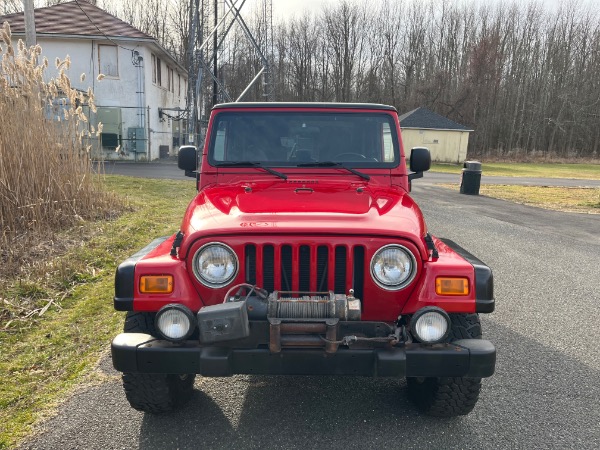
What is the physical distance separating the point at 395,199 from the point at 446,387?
3.92 ft

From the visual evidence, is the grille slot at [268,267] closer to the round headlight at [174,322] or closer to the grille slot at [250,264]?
the grille slot at [250,264]

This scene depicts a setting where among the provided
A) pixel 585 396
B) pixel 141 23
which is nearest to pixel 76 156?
pixel 585 396

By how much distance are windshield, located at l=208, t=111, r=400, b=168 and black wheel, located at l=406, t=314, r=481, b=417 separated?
1491 mm

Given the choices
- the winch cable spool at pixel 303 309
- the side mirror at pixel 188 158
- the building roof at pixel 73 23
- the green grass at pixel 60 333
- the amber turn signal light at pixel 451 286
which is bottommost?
the green grass at pixel 60 333

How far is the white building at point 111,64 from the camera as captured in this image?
2194cm

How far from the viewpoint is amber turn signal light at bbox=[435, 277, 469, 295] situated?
8.19ft

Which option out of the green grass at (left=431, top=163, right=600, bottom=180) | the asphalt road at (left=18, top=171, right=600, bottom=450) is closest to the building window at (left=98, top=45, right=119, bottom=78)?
the green grass at (left=431, top=163, right=600, bottom=180)

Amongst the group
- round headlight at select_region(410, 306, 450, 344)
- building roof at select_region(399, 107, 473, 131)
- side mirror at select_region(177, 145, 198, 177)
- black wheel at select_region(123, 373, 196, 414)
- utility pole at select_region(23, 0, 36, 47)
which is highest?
utility pole at select_region(23, 0, 36, 47)

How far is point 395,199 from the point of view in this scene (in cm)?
321

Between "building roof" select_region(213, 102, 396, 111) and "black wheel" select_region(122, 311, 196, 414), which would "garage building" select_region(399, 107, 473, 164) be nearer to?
"building roof" select_region(213, 102, 396, 111)

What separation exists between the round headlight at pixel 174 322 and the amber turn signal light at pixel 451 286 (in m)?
1.24

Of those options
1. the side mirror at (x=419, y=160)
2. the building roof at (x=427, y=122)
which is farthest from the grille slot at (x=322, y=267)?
the building roof at (x=427, y=122)

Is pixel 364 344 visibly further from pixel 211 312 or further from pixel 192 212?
pixel 192 212

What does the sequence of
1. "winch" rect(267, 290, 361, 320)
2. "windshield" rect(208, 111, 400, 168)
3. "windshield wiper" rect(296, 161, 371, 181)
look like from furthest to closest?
"windshield" rect(208, 111, 400, 168) < "windshield wiper" rect(296, 161, 371, 181) < "winch" rect(267, 290, 361, 320)
